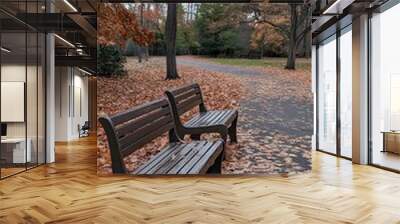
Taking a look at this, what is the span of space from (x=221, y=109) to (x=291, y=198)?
2064 millimetres

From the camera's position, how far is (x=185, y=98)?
6.62 metres

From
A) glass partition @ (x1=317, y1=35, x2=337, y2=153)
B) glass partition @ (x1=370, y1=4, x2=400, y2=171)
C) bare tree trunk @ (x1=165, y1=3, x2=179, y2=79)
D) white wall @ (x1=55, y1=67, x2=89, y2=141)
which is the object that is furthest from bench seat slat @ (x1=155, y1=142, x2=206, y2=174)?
white wall @ (x1=55, y1=67, x2=89, y2=141)

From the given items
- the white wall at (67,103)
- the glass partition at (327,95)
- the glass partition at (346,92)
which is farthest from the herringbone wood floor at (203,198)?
the white wall at (67,103)

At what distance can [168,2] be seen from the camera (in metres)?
6.63

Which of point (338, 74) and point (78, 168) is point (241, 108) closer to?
point (78, 168)

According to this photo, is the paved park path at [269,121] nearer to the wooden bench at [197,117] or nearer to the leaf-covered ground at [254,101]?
the leaf-covered ground at [254,101]

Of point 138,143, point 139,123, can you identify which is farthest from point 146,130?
point 138,143

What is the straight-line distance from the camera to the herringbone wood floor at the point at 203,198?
4.11 m

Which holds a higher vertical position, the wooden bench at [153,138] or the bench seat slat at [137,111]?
the bench seat slat at [137,111]

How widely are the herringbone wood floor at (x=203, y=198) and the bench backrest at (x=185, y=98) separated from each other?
1.03 metres

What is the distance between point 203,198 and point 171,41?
8.69 ft

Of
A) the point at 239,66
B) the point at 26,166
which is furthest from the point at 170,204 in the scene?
the point at 26,166

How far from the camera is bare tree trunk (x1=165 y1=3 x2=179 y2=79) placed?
662 cm

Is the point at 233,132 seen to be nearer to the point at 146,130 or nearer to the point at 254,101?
the point at 254,101
